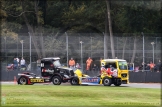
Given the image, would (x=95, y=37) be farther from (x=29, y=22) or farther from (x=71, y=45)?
(x=29, y=22)

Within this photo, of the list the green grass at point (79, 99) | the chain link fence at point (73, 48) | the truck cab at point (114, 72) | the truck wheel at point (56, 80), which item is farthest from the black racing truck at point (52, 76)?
the green grass at point (79, 99)

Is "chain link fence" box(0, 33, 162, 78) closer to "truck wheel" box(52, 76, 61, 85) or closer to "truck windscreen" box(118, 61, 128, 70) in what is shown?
"truck windscreen" box(118, 61, 128, 70)

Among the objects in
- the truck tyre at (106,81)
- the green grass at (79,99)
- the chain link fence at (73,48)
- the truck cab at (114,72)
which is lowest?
the green grass at (79,99)

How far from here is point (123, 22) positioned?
53.1m

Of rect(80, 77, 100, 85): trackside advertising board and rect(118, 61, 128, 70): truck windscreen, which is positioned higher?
rect(118, 61, 128, 70): truck windscreen

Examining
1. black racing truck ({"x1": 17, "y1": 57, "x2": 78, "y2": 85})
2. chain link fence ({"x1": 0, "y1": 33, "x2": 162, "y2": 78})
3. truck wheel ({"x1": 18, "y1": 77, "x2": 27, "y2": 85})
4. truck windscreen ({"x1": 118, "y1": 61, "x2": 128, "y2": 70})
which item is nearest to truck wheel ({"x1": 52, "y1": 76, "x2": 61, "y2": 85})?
black racing truck ({"x1": 17, "y1": 57, "x2": 78, "y2": 85})

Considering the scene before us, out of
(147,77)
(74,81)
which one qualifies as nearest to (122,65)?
(74,81)

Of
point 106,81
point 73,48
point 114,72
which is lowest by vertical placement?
point 106,81

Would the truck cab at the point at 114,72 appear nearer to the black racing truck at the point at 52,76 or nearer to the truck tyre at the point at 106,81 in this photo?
the truck tyre at the point at 106,81

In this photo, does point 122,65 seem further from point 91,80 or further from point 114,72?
point 91,80

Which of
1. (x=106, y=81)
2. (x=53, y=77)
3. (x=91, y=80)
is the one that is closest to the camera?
(x=106, y=81)

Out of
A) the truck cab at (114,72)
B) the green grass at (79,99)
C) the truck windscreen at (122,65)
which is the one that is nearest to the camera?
the green grass at (79,99)

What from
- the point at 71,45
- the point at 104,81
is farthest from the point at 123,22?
the point at 104,81

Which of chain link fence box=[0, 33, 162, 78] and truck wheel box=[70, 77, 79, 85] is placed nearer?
truck wheel box=[70, 77, 79, 85]
